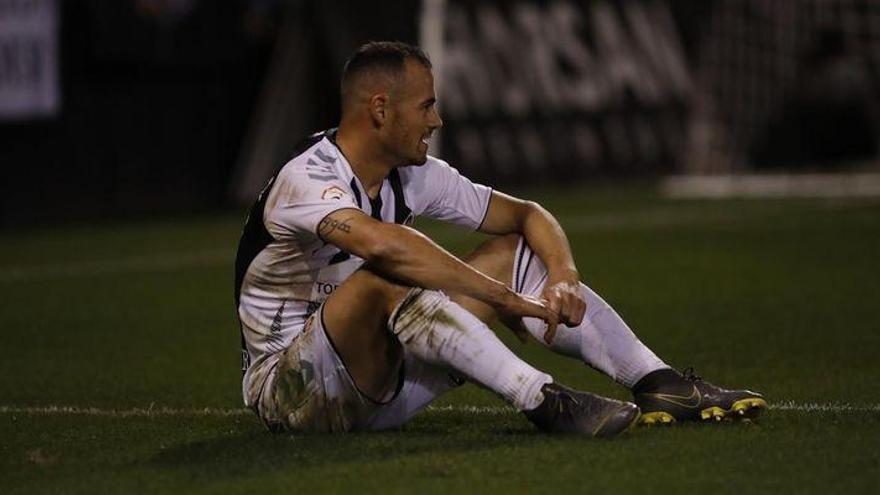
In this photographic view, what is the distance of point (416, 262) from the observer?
5.31 m

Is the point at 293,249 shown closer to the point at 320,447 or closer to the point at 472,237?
the point at 320,447

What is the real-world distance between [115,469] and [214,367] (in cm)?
271

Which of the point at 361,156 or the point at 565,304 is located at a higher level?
the point at 361,156

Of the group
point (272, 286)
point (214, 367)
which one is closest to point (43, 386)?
point (214, 367)

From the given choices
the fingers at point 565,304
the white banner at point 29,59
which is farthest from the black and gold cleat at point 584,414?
the white banner at point 29,59

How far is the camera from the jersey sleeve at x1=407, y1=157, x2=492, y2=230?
6.06 meters

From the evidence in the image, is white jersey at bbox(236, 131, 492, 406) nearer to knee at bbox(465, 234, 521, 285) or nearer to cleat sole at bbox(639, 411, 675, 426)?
knee at bbox(465, 234, 521, 285)

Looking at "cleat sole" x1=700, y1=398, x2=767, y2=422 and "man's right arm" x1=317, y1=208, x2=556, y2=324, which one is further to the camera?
"cleat sole" x1=700, y1=398, x2=767, y2=422

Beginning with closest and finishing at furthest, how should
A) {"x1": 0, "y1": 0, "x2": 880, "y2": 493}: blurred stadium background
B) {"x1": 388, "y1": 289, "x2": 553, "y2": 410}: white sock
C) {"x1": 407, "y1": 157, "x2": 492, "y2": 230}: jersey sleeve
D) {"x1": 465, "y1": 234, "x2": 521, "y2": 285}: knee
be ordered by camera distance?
{"x1": 388, "y1": 289, "x2": 553, "y2": 410}: white sock
{"x1": 0, "y1": 0, "x2": 880, "y2": 493}: blurred stadium background
{"x1": 465, "y1": 234, "x2": 521, "y2": 285}: knee
{"x1": 407, "y1": 157, "x2": 492, "y2": 230}: jersey sleeve

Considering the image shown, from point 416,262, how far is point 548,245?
615mm

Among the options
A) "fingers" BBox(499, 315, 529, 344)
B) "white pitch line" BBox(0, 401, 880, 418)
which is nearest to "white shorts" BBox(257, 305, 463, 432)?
"fingers" BBox(499, 315, 529, 344)

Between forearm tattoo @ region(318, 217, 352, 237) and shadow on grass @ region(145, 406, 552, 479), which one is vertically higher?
forearm tattoo @ region(318, 217, 352, 237)

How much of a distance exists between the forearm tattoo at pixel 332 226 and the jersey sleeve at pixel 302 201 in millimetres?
18

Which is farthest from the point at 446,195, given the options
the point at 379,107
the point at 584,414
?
the point at 584,414
